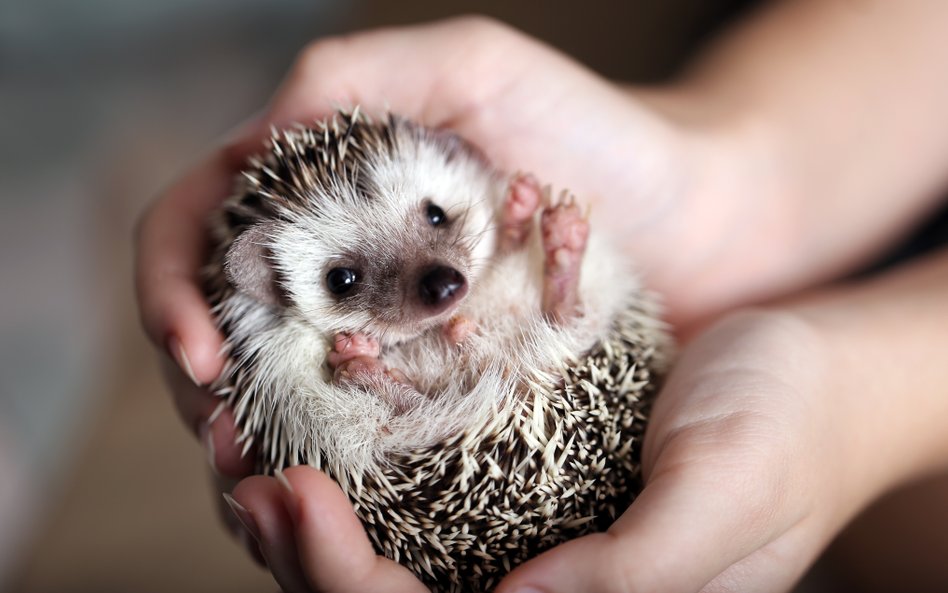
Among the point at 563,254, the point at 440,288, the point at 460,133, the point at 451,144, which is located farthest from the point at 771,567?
the point at 460,133

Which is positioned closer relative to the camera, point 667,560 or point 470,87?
point 667,560

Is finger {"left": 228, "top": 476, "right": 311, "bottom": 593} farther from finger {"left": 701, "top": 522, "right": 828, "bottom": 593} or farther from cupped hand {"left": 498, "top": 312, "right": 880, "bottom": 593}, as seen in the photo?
finger {"left": 701, "top": 522, "right": 828, "bottom": 593}

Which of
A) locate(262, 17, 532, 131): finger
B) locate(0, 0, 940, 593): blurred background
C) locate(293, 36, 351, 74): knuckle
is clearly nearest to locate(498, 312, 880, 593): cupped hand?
locate(262, 17, 532, 131): finger

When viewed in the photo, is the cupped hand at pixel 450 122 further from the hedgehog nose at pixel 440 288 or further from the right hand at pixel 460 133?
the hedgehog nose at pixel 440 288

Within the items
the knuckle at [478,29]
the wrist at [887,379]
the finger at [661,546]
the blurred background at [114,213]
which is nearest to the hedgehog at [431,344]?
the finger at [661,546]

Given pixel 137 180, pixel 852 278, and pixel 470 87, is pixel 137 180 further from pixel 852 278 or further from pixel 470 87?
pixel 852 278

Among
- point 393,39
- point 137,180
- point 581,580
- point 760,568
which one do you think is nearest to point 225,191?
point 393,39
